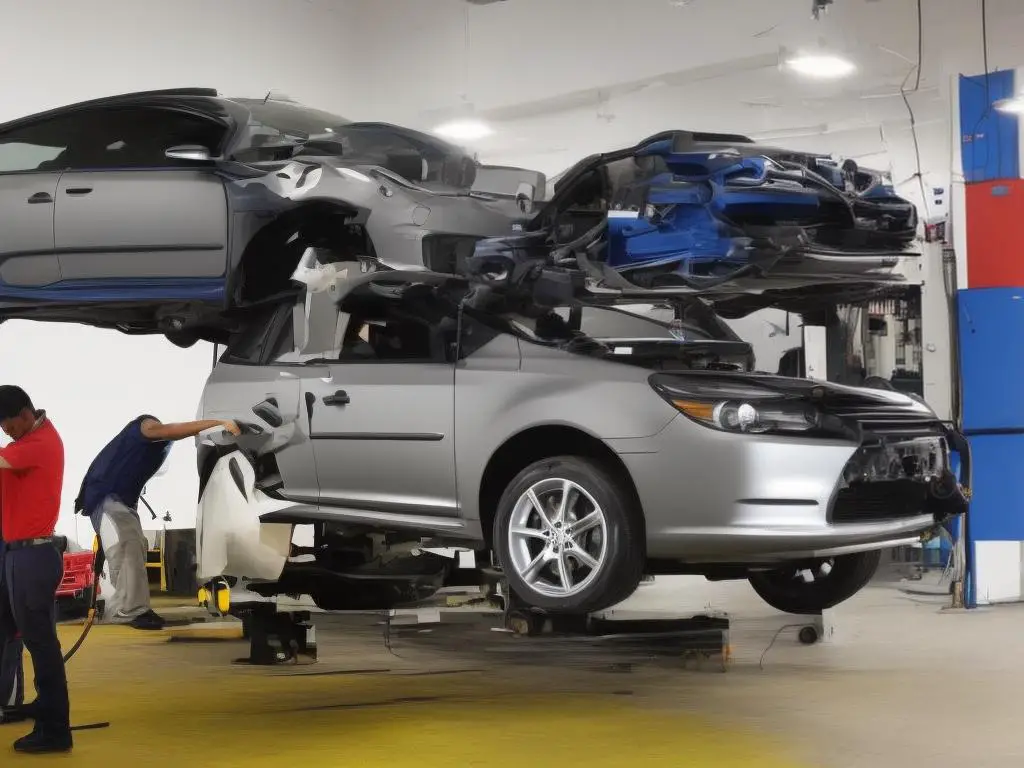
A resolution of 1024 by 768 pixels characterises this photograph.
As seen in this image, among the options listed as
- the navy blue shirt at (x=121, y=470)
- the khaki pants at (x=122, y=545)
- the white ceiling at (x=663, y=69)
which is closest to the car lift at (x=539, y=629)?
the khaki pants at (x=122, y=545)

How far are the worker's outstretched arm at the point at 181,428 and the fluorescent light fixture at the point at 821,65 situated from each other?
4187 mm

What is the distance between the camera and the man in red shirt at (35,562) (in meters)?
4.07

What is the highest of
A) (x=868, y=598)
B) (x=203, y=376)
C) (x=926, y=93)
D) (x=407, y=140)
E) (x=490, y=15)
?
(x=490, y=15)

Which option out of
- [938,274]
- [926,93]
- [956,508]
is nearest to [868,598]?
[938,274]

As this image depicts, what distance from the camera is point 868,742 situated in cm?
411

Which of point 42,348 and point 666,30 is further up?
point 666,30

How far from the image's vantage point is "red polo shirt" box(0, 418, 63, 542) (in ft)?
13.5

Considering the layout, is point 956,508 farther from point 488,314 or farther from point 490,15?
point 490,15

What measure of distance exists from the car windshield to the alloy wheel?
2.01 m

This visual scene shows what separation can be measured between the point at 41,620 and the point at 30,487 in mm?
423

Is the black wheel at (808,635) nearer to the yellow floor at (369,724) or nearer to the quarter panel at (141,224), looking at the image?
the yellow floor at (369,724)

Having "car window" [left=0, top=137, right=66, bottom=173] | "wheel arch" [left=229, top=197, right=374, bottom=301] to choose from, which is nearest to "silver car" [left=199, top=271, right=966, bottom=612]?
"wheel arch" [left=229, top=197, right=374, bottom=301]

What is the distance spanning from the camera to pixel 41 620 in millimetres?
4137

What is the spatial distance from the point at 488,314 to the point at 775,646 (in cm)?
251
